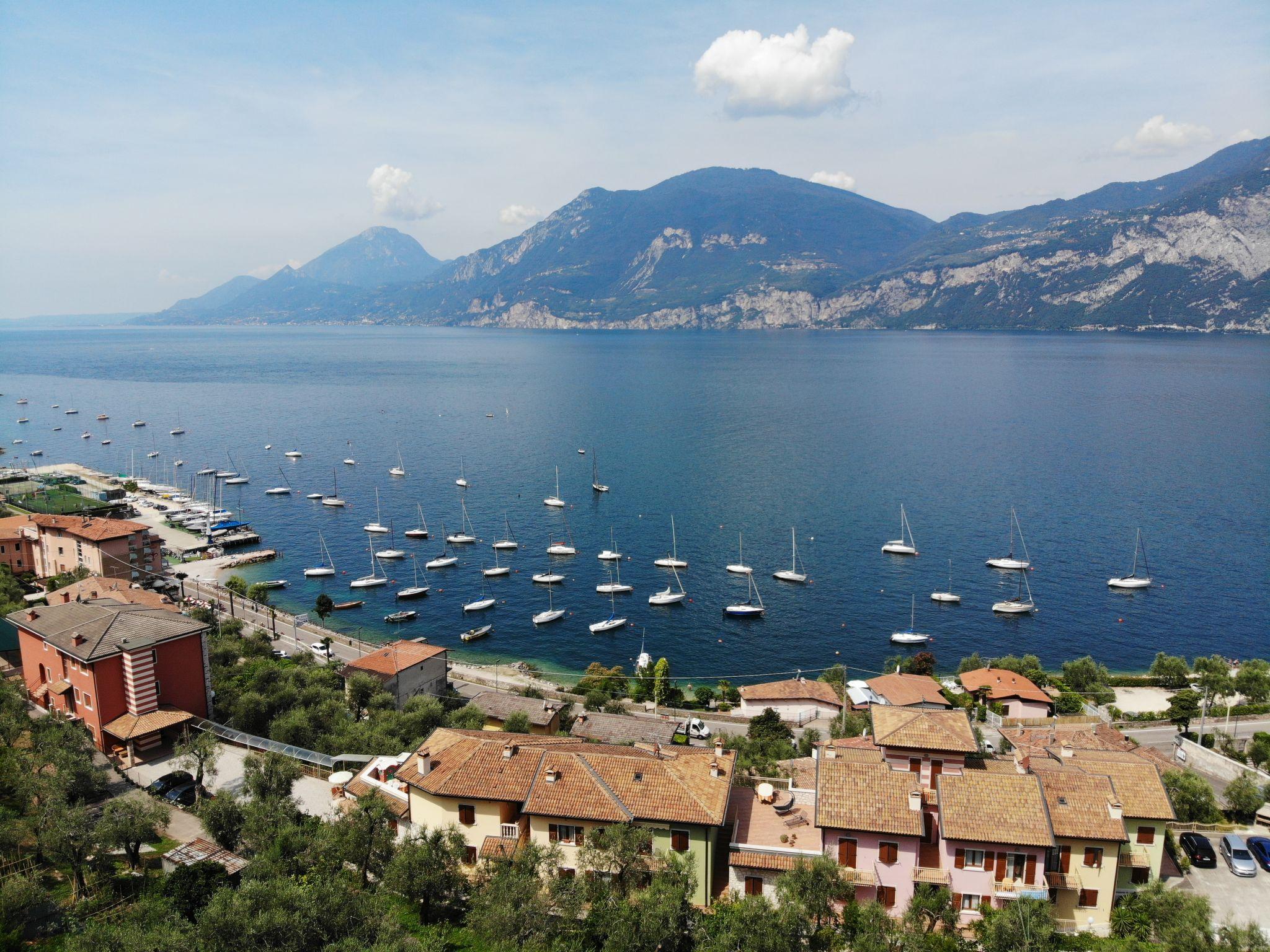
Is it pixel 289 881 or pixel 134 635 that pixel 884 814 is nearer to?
pixel 289 881

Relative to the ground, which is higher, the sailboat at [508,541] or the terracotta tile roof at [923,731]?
the terracotta tile roof at [923,731]

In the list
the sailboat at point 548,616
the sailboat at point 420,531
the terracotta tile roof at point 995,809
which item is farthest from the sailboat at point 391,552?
the terracotta tile roof at point 995,809

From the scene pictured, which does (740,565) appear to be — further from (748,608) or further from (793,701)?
(793,701)

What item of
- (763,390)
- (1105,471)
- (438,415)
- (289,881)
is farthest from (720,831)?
(763,390)

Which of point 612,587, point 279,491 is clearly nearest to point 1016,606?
point 612,587

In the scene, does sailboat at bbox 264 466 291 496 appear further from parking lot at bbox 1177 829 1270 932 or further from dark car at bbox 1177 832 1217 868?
parking lot at bbox 1177 829 1270 932

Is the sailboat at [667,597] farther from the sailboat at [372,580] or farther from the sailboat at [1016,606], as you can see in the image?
the sailboat at [1016,606]
